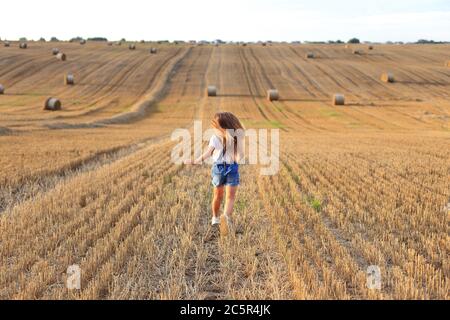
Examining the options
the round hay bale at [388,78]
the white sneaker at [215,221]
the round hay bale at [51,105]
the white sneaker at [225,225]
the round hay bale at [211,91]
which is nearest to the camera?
the white sneaker at [225,225]

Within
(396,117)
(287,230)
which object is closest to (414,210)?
(287,230)

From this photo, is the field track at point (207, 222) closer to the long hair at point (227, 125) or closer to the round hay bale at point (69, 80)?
the long hair at point (227, 125)

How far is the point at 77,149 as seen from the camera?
15219 mm

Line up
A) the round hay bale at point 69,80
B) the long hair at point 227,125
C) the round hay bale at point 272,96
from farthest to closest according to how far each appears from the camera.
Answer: the round hay bale at point 69,80 → the round hay bale at point 272,96 → the long hair at point 227,125

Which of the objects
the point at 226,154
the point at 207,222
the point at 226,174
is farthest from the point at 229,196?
the point at 207,222

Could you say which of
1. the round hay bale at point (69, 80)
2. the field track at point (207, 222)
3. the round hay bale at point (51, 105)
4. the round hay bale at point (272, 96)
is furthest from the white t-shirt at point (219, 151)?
the round hay bale at point (69, 80)

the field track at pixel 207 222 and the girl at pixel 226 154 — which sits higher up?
the girl at pixel 226 154

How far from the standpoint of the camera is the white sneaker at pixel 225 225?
6.25 meters

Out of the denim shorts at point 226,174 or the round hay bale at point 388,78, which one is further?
the round hay bale at point 388,78

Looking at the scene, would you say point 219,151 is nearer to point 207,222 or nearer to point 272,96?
point 207,222

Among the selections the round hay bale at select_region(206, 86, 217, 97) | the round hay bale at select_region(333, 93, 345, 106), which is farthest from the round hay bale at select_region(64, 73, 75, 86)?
the round hay bale at select_region(333, 93, 345, 106)

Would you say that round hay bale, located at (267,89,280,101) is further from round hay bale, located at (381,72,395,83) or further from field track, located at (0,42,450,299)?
field track, located at (0,42,450,299)

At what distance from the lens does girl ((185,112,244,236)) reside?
20.2 feet
